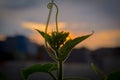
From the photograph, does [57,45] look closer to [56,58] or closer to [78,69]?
[56,58]

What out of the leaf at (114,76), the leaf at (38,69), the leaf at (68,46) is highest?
the leaf at (68,46)

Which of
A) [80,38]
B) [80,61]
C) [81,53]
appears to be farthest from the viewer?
[80,61]

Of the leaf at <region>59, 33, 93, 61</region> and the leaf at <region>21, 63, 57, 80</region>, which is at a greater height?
the leaf at <region>59, 33, 93, 61</region>

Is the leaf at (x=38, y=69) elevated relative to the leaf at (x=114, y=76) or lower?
elevated

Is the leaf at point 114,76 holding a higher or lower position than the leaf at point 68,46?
lower

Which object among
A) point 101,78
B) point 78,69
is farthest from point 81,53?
point 101,78

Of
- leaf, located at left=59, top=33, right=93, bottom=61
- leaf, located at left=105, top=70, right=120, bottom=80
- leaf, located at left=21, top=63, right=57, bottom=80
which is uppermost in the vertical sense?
leaf, located at left=59, top=33, right=93, bottom=61

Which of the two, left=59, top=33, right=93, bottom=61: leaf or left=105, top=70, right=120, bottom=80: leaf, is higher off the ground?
left=59, top=33, right=93, bottom=61: leaf

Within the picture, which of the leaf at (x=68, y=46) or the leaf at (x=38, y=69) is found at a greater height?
the leaf at (x=68, y=46)
